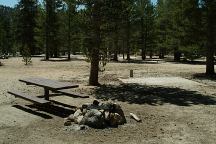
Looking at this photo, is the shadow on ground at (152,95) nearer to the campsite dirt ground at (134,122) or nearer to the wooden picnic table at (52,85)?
the campsite dirt ground at (134,122)

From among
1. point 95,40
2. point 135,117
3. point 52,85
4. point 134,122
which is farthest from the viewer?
point 95,40

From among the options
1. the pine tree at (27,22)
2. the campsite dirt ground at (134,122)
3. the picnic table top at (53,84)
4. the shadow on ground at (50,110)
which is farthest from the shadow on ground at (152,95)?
the pine tree at (27,22)

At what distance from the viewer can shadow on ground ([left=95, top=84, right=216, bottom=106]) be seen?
15820mm

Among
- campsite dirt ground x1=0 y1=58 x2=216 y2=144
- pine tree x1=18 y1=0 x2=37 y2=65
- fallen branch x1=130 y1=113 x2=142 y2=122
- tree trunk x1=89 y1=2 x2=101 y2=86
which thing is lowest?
campsite dirt ground x1=0 y1=58 x2=216 y2=144

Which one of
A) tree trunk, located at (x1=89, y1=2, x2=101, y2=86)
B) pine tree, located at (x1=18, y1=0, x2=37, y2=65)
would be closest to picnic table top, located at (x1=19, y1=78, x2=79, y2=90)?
tree trunk, located at (x1=89, y1=2, x2=101, y2=86)

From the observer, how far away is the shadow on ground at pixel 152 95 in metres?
15.8

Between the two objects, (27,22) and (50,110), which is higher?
(27,22)

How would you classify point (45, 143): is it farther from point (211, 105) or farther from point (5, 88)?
point (5, 88)

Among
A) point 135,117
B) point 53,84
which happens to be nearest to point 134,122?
point 135,117

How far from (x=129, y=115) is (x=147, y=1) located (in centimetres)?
4869

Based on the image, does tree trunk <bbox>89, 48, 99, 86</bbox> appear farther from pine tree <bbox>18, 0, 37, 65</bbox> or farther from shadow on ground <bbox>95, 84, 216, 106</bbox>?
pine tree <bbox>18, 0, 37, 65</bbox>

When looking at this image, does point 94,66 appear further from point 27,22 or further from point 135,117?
point 27,22

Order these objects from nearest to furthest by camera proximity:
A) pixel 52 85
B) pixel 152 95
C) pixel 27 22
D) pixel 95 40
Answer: pixel 52 85
pixel 152 95
pixel 95 40
pixel 27 22

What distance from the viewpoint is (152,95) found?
57.9 feet
